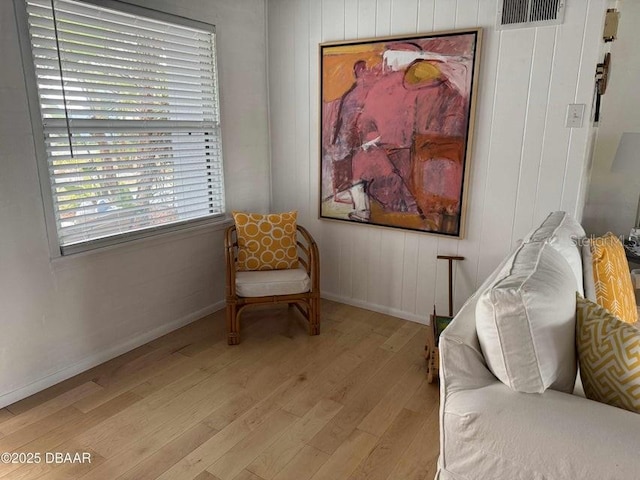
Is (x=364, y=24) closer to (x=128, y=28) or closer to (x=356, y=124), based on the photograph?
(x=356, y=124)

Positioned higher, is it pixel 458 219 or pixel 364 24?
pixel 364 24

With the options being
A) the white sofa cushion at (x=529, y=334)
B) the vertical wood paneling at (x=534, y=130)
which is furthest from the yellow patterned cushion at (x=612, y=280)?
the white sofa cushion at (x=529, y=334)

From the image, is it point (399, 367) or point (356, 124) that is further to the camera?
point (356, 124)

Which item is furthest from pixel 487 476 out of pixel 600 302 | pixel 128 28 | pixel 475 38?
pixel 128 28

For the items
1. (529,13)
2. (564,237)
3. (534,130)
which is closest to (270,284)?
(564,237)

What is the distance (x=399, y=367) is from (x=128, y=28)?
245 centimetres

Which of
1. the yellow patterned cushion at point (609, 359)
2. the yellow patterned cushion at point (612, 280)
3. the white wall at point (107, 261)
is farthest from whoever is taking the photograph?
Result: the white wall at point (107, 261)

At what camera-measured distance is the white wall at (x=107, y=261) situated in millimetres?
2148

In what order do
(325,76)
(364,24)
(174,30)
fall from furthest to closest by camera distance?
(325,76), (364,24), (174,30)

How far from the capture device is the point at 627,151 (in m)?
3.03

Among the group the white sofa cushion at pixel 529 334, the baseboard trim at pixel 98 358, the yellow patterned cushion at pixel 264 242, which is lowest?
the baseboard trim at pixel 98 358

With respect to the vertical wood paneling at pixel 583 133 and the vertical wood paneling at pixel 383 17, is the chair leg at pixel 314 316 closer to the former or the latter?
the vertical wood paneling at pixel 583 133

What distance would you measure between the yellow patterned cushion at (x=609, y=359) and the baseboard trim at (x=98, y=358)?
8.03ft

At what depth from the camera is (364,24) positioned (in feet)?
9.74
